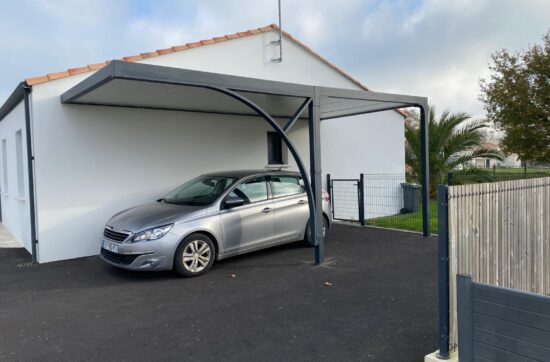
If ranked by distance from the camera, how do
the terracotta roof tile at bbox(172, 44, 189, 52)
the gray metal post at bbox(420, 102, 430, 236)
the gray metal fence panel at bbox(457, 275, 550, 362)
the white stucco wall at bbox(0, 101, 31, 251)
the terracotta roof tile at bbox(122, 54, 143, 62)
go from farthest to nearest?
the gray metal post at bbox(420, 102, 430, 236), the terracotta roof tile at bbox(172, 44, 189, 52), the white stucco wall at bbox(0, 101, 31, 251), the terracotta roof tile at bbox(122, 54, 143, 62), the gray metal fence panel at bbox(457, 275, 550, 362)

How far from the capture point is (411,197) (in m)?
12.5

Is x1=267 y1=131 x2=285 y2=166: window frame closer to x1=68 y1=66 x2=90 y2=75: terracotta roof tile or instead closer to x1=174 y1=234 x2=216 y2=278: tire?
x1=68 y1=66 x2=90 y2=75: terracotta roof tile

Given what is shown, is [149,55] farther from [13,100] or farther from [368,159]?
[368,159]

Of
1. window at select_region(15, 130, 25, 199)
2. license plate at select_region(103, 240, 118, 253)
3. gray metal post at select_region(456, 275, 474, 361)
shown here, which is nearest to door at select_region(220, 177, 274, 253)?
license plate at select_region(103, 240, 118, 253)

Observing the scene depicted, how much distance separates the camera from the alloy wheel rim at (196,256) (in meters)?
6.13

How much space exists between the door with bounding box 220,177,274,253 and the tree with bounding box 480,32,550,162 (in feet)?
35.1

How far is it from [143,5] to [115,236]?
5.06m

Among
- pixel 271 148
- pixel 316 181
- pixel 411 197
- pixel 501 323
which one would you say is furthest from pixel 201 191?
pixel 411 197

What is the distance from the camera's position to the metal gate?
1149cm

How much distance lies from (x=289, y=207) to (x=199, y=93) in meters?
2.51

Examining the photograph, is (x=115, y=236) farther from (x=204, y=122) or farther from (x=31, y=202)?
(x=204, y=122)

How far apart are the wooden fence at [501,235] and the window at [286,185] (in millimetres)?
3905

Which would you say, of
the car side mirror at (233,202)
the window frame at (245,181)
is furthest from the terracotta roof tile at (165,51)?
the car side mirror at (233,202)

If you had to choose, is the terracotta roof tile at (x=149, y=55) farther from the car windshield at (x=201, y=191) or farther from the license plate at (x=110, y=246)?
the license plate at (x=110, y=246)
